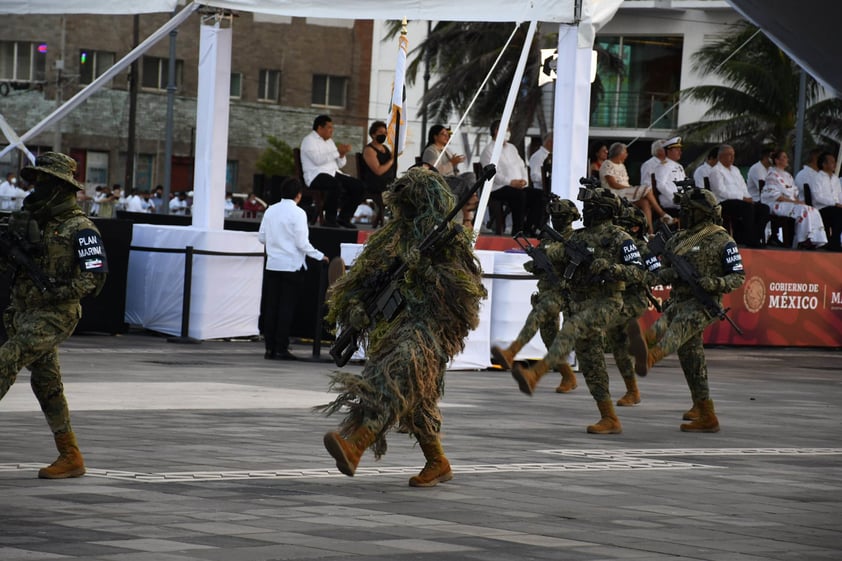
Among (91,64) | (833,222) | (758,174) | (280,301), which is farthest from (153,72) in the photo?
(280,301)

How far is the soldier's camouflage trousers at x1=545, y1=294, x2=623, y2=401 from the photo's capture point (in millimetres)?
13195

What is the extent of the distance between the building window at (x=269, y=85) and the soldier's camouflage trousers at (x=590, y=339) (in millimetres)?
63518

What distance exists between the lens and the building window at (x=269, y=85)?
250 feet

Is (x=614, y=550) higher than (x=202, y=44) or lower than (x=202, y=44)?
lower

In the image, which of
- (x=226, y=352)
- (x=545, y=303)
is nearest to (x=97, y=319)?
(x=226, y=352)

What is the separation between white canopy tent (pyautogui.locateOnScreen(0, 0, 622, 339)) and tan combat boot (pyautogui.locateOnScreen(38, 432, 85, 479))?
950 centimetres

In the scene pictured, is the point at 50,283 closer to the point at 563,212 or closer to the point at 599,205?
the point at 599,205

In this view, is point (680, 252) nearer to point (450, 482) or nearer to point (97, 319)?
point (450, 482)

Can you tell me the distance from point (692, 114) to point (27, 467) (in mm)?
55250

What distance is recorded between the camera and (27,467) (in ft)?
31.9

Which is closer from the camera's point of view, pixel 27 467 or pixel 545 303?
pixel 27 467

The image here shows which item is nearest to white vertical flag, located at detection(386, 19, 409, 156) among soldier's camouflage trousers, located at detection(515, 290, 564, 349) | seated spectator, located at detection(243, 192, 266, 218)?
soldier's camouflage trousers, located at detection(515, 290, 564, 349)

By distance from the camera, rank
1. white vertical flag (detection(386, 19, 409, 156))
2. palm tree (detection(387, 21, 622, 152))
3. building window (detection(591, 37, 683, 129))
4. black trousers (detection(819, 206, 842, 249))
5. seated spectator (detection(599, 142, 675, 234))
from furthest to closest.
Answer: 1. building window (detection(591, 37, 683, 129))
2. palm tree (detection(387, 21, 622, 152))
3. black trousers (detection(819, 206, 842, 249))
4. seated spectator (detection(599, 142, 675, 234))
5. white vertical flag (detection(386, 19, 409, 156))

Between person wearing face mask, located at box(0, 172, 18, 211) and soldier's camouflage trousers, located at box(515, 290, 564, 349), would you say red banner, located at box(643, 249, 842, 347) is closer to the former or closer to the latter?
soldier's camouflage trousers, located at box(515, 290, 564, 349)
